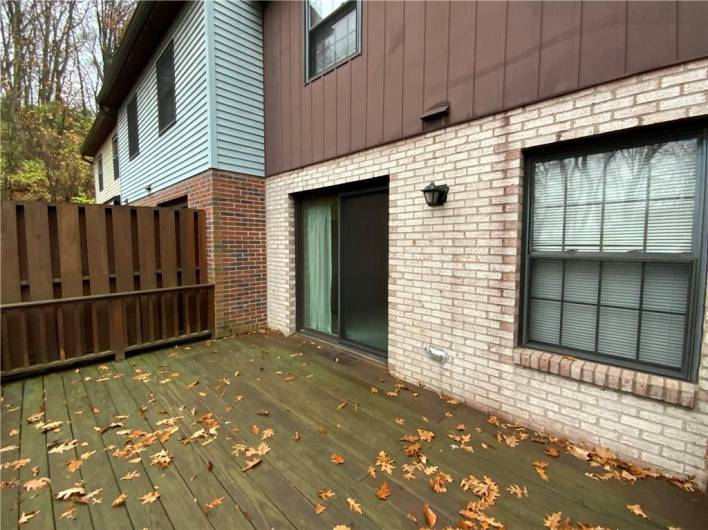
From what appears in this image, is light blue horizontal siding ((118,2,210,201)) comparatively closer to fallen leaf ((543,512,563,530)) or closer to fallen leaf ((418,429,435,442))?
fallen leaf ((418,429,435,442))

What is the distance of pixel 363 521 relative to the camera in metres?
1.73

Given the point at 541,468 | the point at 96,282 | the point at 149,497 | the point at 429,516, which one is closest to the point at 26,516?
the point at 149,497

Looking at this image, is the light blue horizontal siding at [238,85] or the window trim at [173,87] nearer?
the light blue horizontal siding at [238,85]

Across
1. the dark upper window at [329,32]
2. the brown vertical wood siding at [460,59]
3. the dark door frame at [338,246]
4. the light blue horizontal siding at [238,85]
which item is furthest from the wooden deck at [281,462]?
the dark upper window at [329,32]

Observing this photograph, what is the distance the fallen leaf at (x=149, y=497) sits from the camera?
6.06 ft

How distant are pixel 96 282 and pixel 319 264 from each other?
9.49 feet

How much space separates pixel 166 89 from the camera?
20.1 ft

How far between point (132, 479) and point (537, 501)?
251 cm

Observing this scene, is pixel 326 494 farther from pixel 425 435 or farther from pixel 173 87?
pixel 173 87

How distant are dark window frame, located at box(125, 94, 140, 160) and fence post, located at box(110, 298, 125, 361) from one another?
547 cm

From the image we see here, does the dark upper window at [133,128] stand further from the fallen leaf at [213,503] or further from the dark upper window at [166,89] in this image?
the fallen leaf at [213,503]

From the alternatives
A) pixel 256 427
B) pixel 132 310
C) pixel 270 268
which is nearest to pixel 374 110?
pixel 270 268

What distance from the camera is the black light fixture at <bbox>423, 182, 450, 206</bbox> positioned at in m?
2.99

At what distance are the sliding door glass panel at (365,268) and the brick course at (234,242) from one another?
1.79 meters
